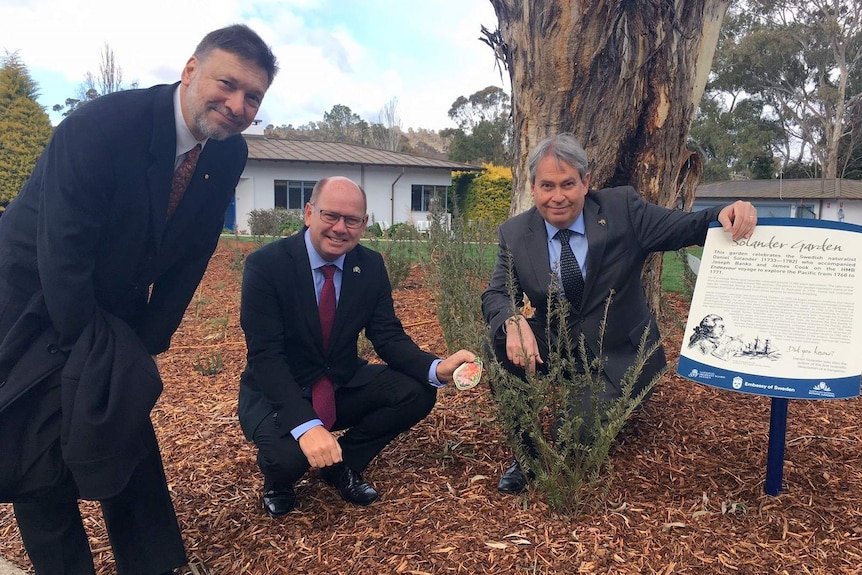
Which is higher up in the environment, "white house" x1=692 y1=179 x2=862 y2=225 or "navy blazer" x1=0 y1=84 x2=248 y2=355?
"white house" x1=692 y1=179 x2=862 y2=225

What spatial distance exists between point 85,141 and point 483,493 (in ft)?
6.98

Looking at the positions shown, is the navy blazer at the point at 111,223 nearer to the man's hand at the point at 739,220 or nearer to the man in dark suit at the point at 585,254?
the man in dark suit at the point at 585,254

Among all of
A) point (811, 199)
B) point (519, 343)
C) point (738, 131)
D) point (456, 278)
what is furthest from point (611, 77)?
point (738, 131)

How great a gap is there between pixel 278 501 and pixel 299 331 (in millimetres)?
760

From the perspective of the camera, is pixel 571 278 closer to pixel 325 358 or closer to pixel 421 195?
pixel 325 358

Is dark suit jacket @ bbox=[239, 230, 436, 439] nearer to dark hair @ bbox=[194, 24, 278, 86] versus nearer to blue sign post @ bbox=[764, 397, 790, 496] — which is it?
dark hair @ bbox=[194, 24, 278, 86]

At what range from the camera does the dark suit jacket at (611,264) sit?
3094mm

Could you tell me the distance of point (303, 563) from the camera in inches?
101

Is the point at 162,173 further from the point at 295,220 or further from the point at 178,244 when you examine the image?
the point at 295,220

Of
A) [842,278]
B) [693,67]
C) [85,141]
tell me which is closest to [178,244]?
[85,141]

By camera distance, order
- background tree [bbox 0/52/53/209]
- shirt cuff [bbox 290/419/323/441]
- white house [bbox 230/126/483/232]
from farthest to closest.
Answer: white house [bbox 230/126/483/232] → background tree [bbox 0/52/53/209] → shirt cuff [bbox 290/419/323/441]

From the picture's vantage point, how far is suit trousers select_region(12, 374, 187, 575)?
239 cm

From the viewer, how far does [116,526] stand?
2.54m

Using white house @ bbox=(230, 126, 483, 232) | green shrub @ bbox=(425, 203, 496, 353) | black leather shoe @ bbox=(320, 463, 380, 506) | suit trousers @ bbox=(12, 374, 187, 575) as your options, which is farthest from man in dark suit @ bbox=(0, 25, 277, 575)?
white house @ bbox=(230, 126, 483, 232)
